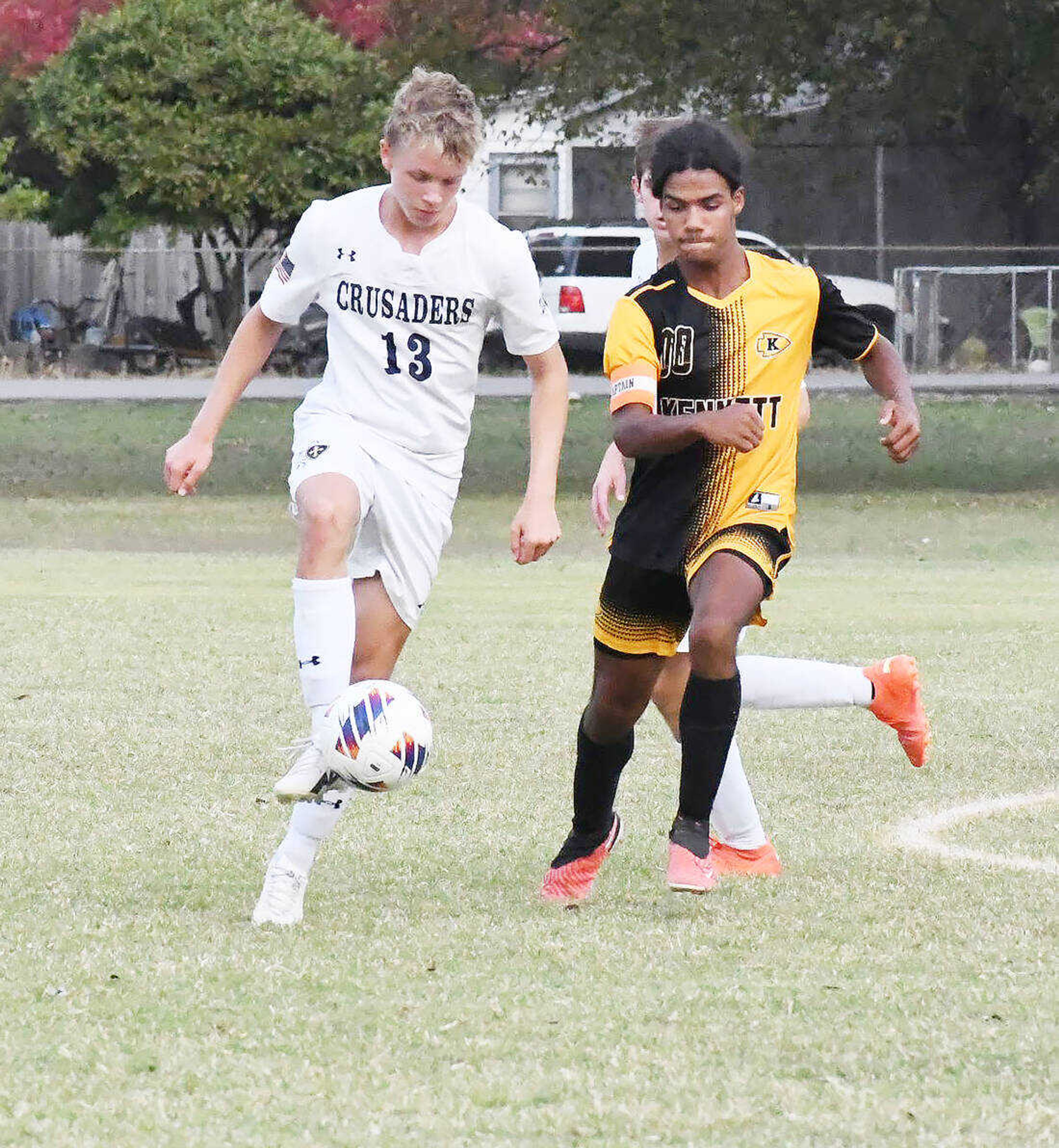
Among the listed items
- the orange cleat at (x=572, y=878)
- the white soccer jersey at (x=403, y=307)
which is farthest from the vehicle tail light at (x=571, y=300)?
the orange cleat at (x=572, y=878)

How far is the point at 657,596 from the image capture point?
566cm

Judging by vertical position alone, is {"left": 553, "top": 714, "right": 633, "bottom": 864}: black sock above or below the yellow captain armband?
below

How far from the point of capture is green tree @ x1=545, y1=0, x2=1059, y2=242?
70.5ft

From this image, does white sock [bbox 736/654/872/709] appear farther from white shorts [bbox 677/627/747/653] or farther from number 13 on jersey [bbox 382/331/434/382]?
number 13 on jersey [bbox 382/331/434/382]

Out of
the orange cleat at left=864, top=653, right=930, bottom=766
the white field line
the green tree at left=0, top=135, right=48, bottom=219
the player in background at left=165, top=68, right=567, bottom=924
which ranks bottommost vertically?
the white field line

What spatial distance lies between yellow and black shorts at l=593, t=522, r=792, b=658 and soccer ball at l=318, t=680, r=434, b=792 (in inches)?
24.4

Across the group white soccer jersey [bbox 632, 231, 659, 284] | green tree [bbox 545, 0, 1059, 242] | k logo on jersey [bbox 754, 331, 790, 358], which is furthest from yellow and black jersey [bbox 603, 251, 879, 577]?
green tree [bbox 545, 0, 1059, 242]

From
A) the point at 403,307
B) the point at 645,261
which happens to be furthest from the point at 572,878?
the point at 645,261

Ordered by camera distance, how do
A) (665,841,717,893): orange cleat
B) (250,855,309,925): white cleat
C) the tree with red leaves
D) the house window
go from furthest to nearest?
the house window → the tree with red leaves → (665,841,717,893): orange cleat → (250,855,309,925): white cleat

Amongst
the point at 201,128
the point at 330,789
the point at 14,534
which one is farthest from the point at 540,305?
the point at 201,128

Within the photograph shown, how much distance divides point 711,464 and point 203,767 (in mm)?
2958

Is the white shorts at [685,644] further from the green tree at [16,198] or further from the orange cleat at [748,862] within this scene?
the green tree at [16,198]

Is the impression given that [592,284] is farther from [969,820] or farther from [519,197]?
[969,820]

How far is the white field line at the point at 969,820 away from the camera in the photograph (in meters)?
6.16
